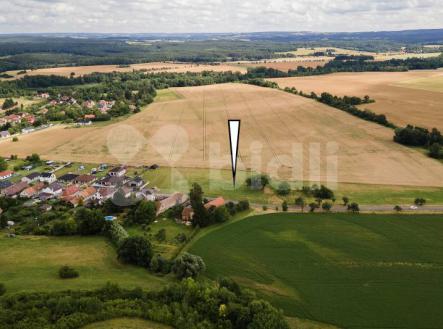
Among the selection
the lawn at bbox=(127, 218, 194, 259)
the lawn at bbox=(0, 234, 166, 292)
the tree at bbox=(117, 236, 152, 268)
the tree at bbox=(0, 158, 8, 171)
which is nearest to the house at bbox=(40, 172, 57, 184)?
the tree at bbox=(0, 158, 8, 171)

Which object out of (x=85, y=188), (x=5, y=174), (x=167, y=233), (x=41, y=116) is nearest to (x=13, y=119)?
(x=41, y=116)

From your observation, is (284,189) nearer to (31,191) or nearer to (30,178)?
(31,191)

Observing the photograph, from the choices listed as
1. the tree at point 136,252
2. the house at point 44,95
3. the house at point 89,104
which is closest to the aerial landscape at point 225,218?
the tree at point 136,252

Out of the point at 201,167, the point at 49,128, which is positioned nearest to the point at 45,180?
the point at 201,167

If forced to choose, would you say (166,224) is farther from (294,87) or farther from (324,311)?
(294,87)

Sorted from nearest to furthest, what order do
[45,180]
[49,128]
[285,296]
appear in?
[285,296] → [45,180] → [49,128]

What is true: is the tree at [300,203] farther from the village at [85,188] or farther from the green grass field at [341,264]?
the village at [85,188]
